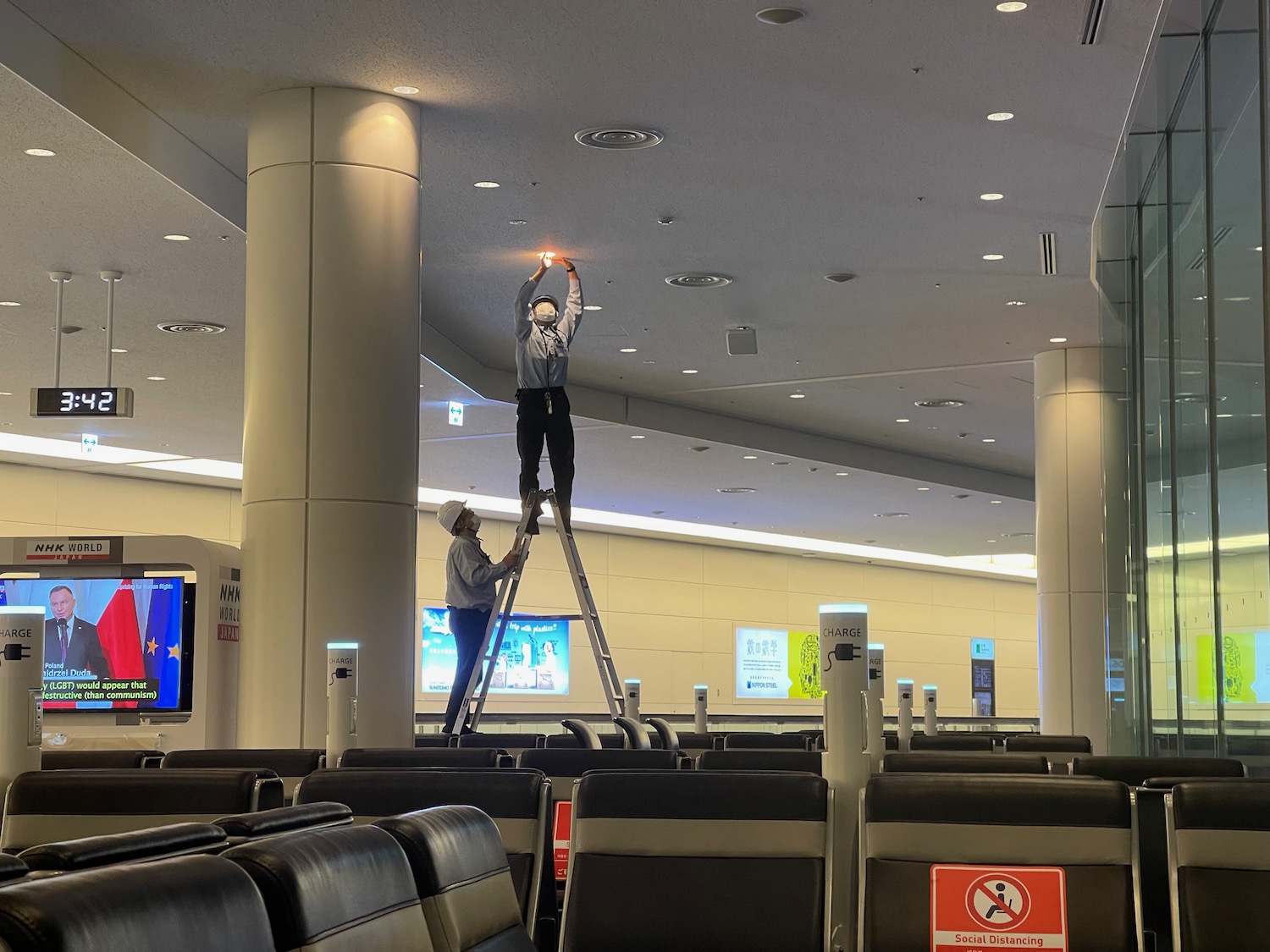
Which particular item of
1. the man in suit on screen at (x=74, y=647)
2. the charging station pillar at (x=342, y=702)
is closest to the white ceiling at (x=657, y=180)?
the man in suit on screen at (x=74, y=647)

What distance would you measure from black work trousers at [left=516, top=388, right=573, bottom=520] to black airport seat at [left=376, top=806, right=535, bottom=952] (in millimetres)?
6296

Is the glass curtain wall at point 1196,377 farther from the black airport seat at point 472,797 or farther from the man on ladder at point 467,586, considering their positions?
the man on ladder at point 467,586

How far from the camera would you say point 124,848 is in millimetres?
1871

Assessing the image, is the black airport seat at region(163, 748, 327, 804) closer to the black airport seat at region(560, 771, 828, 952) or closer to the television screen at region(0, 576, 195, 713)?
the black airport seat at region(560, 771, 828, 952)

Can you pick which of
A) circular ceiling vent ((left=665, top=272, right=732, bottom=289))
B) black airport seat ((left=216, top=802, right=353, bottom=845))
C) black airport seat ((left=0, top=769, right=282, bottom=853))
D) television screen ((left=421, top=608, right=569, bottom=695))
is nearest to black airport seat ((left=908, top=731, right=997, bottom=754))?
black airport seat ((left=0, top=769, right=282, bottom=853))

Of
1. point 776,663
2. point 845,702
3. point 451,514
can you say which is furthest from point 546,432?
point 776,663

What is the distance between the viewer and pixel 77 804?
146 inches

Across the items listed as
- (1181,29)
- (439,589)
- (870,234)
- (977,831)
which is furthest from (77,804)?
(439,589)

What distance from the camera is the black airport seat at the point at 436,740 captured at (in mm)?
7508

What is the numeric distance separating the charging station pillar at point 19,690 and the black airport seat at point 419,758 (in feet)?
3.29

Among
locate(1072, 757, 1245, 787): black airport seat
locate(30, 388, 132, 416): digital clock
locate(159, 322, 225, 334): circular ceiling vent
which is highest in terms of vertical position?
locate(159, 322, 225, 334): circular ceiling vent

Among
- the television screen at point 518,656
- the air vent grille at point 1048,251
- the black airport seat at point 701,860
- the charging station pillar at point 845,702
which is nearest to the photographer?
the black airport seat at point 701,860

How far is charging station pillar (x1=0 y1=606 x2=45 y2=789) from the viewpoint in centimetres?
486

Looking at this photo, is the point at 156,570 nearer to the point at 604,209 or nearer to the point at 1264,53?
the point at 604,209
